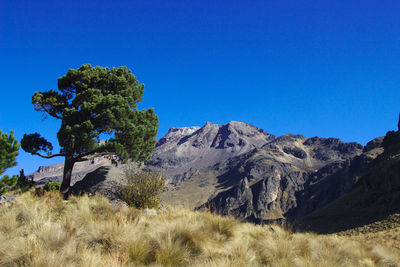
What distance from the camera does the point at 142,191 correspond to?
1071cm

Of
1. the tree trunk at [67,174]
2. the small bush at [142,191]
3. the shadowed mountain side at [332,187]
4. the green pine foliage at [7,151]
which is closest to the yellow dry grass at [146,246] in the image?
the small bush at [142,191]

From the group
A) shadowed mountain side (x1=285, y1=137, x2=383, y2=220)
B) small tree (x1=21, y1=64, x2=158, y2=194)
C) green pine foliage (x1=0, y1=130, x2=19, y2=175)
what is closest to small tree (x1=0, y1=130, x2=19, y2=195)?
green pine foliage (x1=0, y1=130, x2=19, y2=175)

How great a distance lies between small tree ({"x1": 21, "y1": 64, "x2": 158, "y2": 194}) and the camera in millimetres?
17281

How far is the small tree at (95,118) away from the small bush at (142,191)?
6.96 metres

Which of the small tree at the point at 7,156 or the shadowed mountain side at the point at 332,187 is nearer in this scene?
the small tree at the point at 7,156

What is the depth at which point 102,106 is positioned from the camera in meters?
17.4

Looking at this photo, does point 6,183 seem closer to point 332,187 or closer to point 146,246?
point 146,246

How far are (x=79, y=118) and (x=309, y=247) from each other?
1586cm

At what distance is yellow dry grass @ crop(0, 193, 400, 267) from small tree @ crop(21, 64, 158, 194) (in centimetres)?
1071

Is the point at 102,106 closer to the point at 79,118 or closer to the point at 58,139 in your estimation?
the point at 79,118

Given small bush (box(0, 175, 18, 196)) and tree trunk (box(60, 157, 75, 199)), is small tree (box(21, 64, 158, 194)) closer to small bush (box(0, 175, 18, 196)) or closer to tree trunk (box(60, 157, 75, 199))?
tree trunk (box(60, 157, 75, 199))

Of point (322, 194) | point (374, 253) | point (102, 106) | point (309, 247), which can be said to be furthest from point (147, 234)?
point (322, 194)

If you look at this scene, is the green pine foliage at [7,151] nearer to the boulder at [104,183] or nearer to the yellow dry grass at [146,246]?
the boulder at [104,183]

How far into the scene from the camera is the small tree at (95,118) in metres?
17.3
